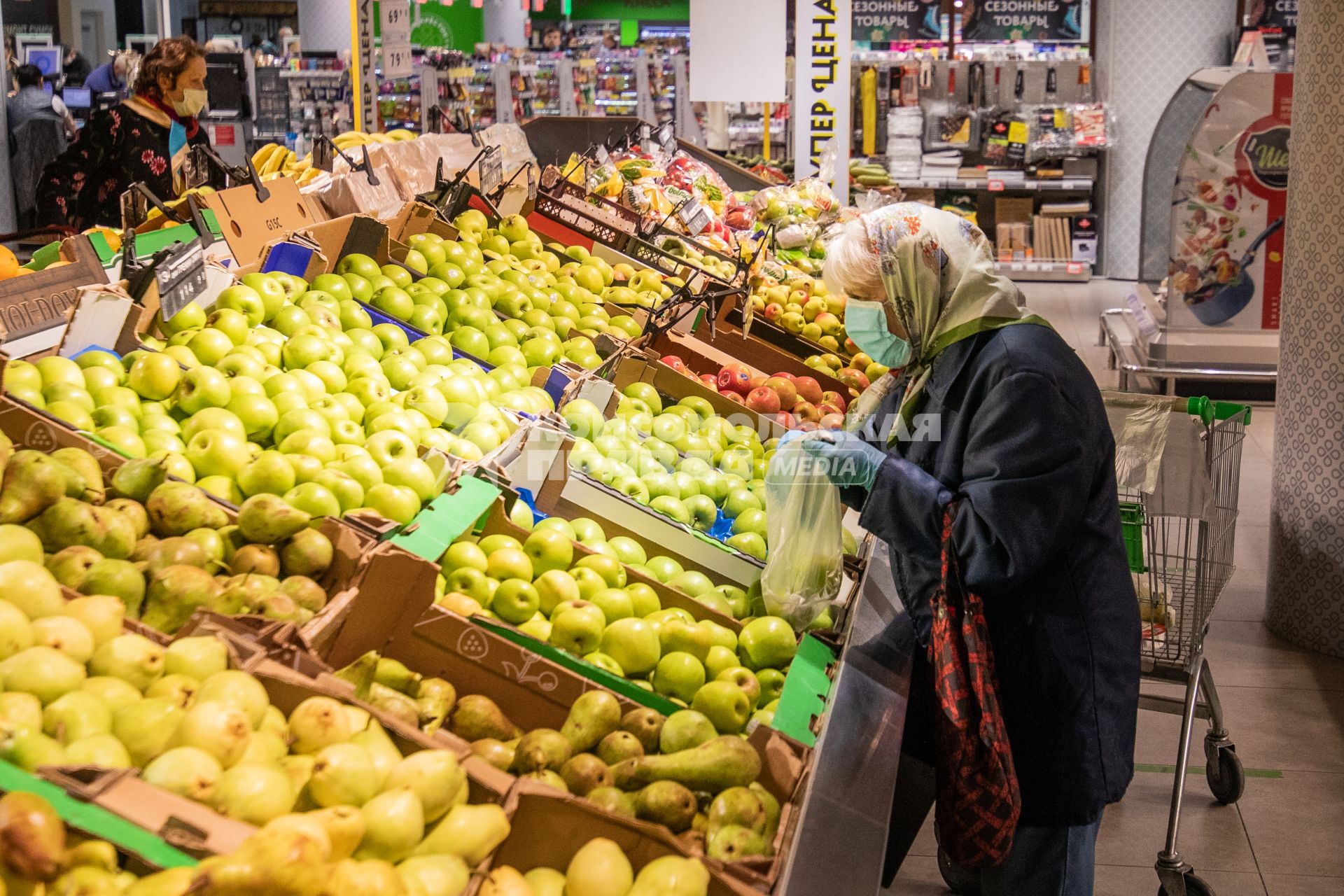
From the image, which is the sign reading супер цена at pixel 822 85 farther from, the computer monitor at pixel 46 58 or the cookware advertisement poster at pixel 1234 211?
the computer monitor at pixel 46 58

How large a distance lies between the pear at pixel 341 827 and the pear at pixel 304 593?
50cm

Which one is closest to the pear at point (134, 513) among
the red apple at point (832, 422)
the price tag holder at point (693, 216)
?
the red apple at point (832, 422)

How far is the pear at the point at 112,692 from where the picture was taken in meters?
1.41

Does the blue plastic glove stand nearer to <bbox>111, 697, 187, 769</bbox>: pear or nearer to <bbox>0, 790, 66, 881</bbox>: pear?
<bbox>111, 697, 187, 769</bbox>: pear

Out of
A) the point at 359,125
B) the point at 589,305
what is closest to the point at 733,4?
the point at 359,125

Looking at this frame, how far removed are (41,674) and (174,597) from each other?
0.33 metres

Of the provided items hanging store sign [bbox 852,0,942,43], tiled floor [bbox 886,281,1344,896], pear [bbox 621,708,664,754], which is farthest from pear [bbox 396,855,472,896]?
hanging store sign [bbox 852,0,942,43]

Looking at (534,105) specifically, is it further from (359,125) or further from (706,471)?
(706,471)

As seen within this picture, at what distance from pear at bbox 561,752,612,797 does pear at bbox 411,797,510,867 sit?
24 cm

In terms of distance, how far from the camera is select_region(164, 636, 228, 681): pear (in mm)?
1478

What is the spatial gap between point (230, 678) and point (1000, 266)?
11979mm

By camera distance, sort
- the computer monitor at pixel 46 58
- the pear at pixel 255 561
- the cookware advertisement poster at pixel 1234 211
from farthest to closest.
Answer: the computer monitor at pixel 46 58
the cookware advertisement poster at pixel 1234 211
the pear at pixel 255 561

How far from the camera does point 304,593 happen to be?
178 cm

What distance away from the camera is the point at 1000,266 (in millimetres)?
12562
